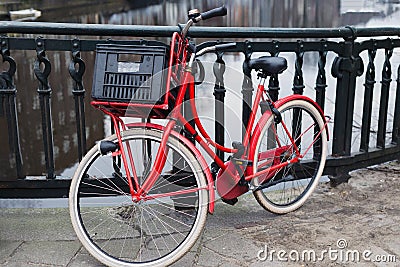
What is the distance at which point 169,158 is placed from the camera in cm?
355

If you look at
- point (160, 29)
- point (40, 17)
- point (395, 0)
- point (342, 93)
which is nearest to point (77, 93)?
point (160, 29)

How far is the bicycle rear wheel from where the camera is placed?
12.6 ft

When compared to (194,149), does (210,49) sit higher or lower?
higher

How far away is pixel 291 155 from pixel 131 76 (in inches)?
59.5

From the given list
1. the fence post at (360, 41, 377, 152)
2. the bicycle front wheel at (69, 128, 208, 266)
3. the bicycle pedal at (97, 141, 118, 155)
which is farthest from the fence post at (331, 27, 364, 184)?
the bicycle pedal at (97, 141, 118, 155)

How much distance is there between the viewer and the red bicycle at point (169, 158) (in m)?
3.07

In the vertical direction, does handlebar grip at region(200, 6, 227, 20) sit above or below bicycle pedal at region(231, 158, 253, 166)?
above

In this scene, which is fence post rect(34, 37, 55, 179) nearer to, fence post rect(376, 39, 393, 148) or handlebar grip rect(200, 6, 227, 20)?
handlebar grip rect(200, 6, 227, 20)

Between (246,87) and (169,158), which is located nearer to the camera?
(169,158)

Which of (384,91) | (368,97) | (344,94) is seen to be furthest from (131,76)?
(384,91)

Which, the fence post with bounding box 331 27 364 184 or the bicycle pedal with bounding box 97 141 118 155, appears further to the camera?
the fence post with bounding box 331 27 364 184

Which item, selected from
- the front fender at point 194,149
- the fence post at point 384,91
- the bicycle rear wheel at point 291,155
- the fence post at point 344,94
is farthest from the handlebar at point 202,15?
the fence post at point 384,91

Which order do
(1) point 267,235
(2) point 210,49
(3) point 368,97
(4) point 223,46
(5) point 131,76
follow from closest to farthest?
(5) point 131,76
(2) point 210,49
(4) point 223,46
(1) point 267,235
(3) point 368,97

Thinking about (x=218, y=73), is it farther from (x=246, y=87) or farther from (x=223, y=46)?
(x=223, y=46)
